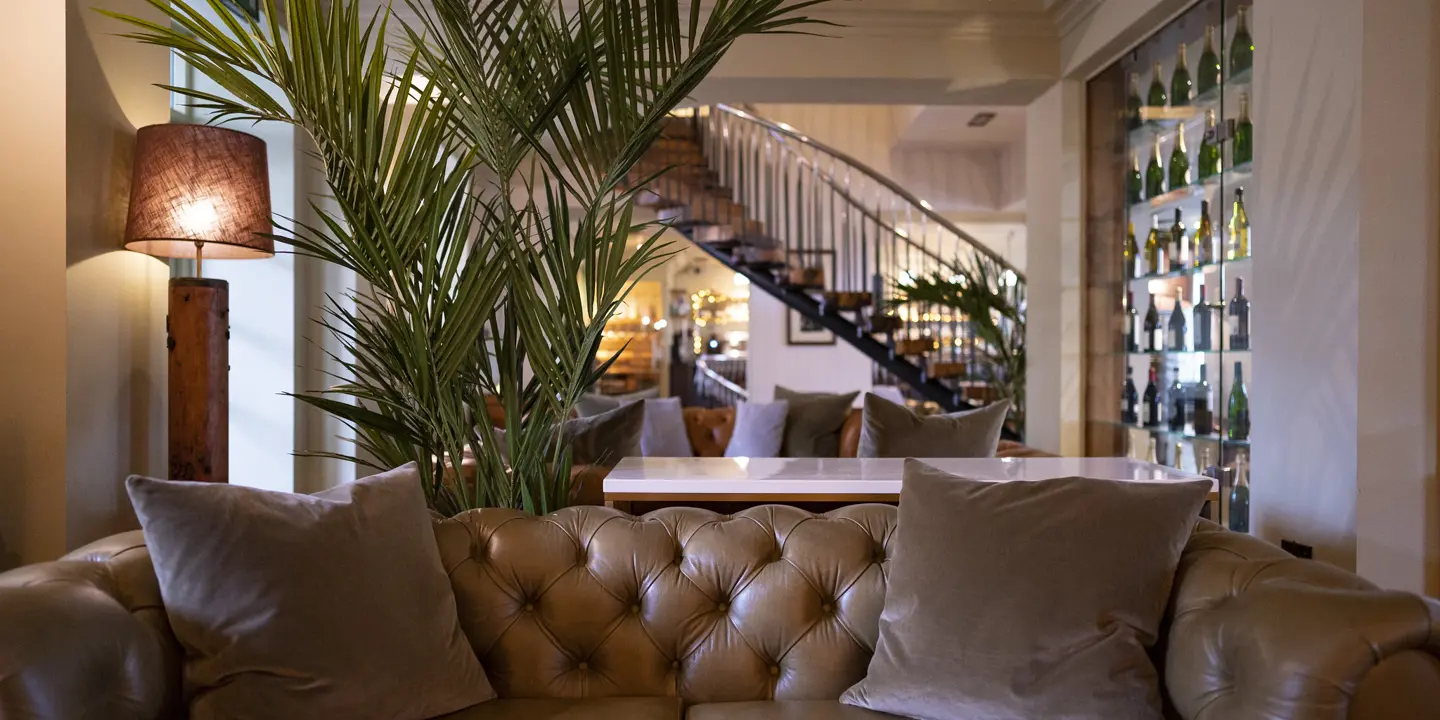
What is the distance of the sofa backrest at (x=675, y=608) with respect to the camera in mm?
1810

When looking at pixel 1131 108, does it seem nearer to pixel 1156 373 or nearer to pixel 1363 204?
pixel 1156 373

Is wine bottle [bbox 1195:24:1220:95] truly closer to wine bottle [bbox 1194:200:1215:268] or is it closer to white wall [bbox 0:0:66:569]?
wine bottle [bbox 1194:200:1215:268]

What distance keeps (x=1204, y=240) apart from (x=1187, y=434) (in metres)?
0.78

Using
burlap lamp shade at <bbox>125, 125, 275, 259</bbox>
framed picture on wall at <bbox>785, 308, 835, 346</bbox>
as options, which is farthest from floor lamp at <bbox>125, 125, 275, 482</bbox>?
framed picture on wall at <bbox>785, 308, 835, 346</bbox>

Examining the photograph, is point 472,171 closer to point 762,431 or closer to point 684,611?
point 684,611

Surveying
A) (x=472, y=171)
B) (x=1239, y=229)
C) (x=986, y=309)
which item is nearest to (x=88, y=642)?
(x=472, y=171)

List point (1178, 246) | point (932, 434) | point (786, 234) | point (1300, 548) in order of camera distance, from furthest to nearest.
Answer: point (786, 234), point (1178, 246), point (932, 434), point (1300, 548)

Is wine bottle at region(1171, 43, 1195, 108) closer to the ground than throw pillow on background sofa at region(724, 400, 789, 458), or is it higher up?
higher up

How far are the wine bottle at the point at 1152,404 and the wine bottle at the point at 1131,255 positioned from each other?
47cm

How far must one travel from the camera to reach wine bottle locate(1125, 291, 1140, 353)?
4.44 metres

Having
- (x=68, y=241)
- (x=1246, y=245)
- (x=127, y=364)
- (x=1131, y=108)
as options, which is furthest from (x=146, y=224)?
(x=1131, y=108)

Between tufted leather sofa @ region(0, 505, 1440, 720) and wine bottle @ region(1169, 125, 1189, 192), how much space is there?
2.70m

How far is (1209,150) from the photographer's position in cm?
386

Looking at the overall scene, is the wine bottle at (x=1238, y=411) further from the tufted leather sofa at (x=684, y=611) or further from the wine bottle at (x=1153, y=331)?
the tufted leather sofa at (x=684, y=611)
